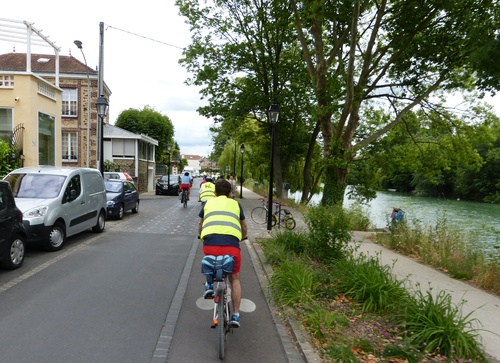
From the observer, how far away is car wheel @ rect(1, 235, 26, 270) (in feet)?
19.9

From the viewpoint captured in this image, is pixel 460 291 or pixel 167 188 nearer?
pixel 460 291

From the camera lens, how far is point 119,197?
13734 millimetres

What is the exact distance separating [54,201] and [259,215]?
823cm

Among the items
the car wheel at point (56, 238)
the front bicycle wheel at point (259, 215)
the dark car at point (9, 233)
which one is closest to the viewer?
the dark car at point (9, 233)

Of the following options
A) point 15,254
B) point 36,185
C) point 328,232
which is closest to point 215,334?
point 328,232

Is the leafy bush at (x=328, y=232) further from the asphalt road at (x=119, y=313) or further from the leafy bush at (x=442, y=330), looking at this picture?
the leafy bush at (x=442, y=330)

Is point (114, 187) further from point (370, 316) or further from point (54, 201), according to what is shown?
point (370, 316)

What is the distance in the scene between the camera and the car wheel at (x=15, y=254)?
6074mm

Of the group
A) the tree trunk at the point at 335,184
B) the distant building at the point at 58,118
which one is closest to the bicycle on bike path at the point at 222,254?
the tree trunk at the point at 335,184

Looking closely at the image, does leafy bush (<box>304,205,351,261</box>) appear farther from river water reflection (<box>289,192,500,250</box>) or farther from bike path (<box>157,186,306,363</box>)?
river water reflection (<box>289,192,500,250</box>)

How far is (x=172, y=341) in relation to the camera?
12.6 feet

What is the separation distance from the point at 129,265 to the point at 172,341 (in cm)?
343

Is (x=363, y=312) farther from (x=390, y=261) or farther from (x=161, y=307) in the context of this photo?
(x=390, y=261)

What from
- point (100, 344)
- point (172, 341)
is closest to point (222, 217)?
point (172, 341)
